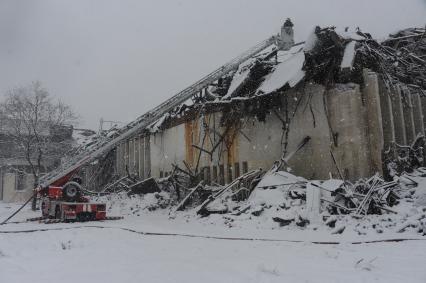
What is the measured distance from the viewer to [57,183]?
1509 centimetres

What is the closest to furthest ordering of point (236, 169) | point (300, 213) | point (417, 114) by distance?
point (300, 213) → point (417, 114) → point (236, 169)

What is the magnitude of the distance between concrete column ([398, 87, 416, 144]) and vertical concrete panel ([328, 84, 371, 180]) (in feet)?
6.37

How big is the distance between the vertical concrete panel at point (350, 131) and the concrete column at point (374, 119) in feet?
0.53

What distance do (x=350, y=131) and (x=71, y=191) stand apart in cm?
1008

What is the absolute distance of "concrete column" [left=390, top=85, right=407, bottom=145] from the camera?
40.6 feet

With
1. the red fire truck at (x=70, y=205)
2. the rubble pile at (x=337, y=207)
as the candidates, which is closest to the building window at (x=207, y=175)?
the rubble pile at (x=337, y=207)

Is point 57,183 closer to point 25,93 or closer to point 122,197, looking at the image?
point 122,197

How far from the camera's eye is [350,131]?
11859 mm

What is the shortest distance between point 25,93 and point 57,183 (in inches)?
455

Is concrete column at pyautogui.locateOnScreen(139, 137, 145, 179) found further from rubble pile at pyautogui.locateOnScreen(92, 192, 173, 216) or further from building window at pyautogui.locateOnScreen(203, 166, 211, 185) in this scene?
building window at pyautogui.locateOnScreen(203, 166, 211, 185)

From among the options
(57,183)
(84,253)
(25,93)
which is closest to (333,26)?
(84,253)

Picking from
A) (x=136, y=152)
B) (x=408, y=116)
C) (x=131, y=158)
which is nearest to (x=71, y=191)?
(x=136, y=152)

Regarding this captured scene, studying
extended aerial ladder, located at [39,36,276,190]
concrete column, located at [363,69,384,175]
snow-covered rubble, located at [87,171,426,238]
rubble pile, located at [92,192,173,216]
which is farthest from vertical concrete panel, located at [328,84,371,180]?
rubble pile, located at [92,192,173,216]

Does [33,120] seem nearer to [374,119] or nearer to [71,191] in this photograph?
[71,191]
